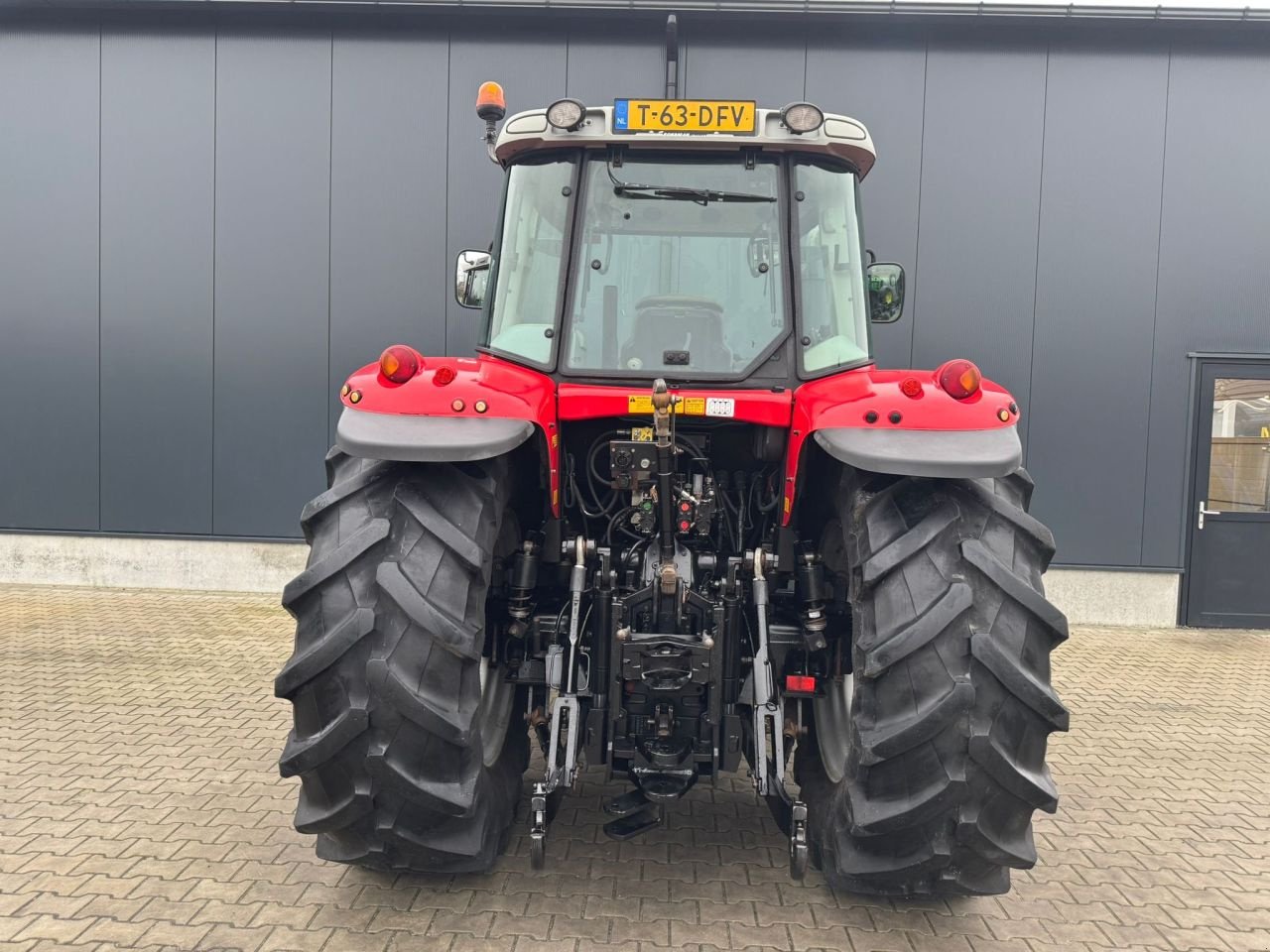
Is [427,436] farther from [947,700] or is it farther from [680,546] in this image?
[947,700]

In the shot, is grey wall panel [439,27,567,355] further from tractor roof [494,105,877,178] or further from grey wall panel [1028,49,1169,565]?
tractor roof [494,105,877,178]

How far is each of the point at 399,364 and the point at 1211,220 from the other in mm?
7611

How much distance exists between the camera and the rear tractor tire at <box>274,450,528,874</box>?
8.05ft

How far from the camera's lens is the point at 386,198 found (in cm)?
780

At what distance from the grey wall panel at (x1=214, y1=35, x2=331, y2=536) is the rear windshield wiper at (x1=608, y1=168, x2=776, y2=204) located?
5430 millimetres

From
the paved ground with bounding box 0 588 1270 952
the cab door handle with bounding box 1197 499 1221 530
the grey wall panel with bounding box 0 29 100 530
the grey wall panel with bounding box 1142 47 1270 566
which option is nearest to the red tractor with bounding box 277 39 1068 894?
the paved ground with bounding box 0 588 1270 952

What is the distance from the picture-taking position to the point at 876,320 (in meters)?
3.56

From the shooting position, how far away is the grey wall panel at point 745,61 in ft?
24.7

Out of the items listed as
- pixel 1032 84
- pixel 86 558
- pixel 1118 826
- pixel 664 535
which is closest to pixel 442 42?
pixel 1032 84

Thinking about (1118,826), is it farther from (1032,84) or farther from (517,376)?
(1032,84)

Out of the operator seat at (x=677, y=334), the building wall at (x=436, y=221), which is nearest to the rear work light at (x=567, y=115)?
the operator seat at (x=677, y=334)

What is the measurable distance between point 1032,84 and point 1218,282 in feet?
7.50

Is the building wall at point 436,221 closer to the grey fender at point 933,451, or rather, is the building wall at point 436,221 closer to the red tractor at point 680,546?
the red tractor at point 680,546

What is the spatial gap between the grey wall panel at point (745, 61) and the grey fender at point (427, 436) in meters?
5.85
